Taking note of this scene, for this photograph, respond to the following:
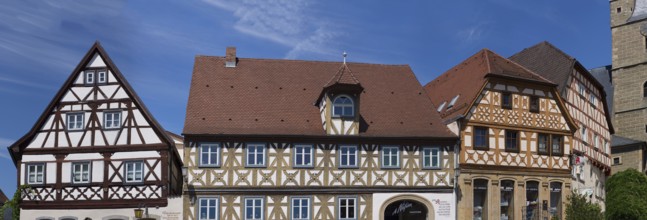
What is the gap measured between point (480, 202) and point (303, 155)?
755cm

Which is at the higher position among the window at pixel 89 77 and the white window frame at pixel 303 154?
the window at pixel 89 77

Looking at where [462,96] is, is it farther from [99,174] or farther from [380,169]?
[99,174]

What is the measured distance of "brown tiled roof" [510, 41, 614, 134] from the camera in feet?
154

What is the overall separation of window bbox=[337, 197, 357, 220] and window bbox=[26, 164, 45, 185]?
37.9 feet

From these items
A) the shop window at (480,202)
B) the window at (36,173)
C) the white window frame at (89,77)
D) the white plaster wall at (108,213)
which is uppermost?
the white window frame at (89,77)

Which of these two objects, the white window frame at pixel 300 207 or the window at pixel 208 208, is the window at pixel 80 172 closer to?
the window at pixel 208 208

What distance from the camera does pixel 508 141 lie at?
42.6 meters

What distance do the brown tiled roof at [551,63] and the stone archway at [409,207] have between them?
9.38m

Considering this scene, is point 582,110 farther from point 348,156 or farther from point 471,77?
point 348,156

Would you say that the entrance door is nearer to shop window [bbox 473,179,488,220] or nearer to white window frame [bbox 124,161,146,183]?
shop window [bbox 473,179,488,220]

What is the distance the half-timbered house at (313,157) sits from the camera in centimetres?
3959

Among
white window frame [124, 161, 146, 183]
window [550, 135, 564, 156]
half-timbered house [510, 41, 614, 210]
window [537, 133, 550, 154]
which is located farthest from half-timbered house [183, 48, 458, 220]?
half-timbered house [510, 41, 614, 210]

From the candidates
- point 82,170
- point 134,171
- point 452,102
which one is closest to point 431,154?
point 452,102

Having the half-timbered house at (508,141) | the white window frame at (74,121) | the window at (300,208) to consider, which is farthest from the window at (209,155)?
the half-timbered house at (508,141)
